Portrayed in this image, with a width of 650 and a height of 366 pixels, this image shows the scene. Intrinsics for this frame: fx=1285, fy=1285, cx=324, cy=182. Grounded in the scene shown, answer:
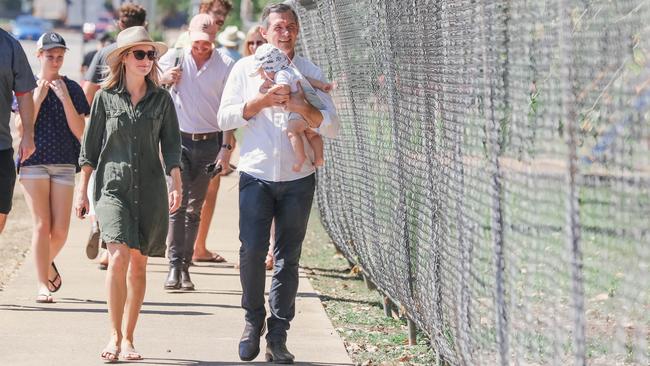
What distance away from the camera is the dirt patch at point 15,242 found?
9.83m

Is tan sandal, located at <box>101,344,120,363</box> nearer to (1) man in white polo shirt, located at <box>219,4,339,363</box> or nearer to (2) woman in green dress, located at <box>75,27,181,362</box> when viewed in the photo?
(2) woman in green dress, located at <box>75,27,181,362</box>

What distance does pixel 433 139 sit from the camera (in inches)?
233

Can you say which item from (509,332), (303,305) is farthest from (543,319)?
(303,305)

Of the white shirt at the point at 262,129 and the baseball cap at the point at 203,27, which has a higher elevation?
the baseball cap at the point at 203,27

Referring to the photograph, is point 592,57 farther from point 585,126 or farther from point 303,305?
point 303,305

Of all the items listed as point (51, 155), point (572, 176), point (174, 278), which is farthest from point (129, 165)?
point (572, 176)

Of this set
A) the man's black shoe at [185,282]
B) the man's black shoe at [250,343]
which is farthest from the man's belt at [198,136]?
the man's black shoe at [250,343]

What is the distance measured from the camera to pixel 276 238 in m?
6.41

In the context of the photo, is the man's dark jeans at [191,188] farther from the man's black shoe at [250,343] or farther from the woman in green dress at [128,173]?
the man's black shoe at [250,343]

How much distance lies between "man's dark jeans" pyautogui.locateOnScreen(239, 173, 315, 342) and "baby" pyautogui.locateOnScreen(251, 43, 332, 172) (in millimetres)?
157

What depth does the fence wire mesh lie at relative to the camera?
3498 mm

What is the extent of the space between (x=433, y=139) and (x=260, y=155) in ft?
2.99

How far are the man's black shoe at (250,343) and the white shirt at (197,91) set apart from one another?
Answer: 8.88 ft

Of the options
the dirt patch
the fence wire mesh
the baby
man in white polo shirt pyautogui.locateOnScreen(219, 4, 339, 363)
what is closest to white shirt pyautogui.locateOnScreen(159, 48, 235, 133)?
the fence wire mesh
